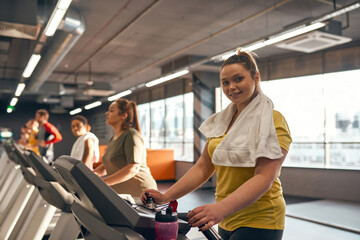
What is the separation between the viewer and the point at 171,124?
12.9 m

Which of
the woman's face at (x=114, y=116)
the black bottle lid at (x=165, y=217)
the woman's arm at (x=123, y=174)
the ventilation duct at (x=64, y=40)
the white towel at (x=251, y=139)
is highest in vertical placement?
the ventilation duct at (x=64, y=40)

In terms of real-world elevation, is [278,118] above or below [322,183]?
above

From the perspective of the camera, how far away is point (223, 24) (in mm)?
6711

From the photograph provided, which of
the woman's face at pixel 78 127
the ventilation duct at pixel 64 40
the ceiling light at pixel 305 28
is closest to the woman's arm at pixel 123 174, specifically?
the woman's face at pixel 78 127

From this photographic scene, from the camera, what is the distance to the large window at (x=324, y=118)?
283 inches

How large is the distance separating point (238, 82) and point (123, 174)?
1230 millimetres

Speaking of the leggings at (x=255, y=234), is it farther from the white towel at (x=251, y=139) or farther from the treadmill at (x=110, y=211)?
the treadmill at (x=110, y=211)

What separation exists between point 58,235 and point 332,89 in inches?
283

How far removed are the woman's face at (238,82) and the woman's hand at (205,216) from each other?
1.61ft

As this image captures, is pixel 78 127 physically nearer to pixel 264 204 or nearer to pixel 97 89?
pixel 264 204

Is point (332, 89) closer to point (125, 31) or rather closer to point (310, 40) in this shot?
point (310, 40)

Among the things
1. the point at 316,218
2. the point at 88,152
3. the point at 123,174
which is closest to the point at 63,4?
the point at 88,152

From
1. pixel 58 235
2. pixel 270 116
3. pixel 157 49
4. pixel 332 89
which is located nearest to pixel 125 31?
pixel 157 49

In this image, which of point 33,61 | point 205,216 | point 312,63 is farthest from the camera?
point 312,63
